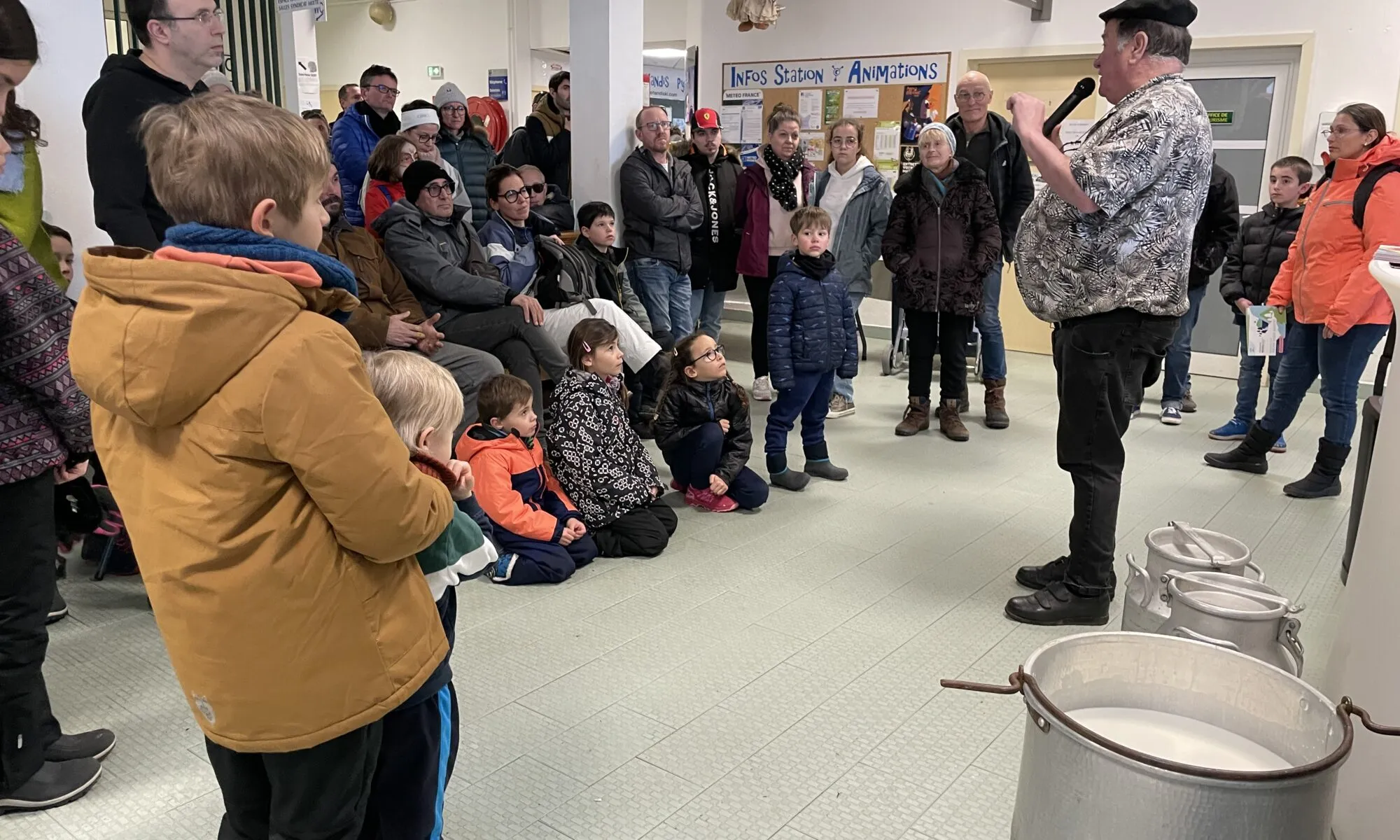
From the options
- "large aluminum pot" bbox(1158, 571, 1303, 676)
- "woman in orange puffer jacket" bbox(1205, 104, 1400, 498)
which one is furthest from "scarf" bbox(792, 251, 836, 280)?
"large aluminum pot" bbox(1158, 571, 1303, 676)

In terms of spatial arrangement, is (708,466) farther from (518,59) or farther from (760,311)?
(518,59)

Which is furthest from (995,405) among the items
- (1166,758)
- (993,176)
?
(1166,758)

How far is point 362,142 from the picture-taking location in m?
4.60

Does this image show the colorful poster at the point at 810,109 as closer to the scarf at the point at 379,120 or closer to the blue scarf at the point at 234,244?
the scarf at the point at 379,120

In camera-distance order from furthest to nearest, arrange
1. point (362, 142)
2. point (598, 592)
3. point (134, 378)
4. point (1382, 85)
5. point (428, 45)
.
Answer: point (428, 45)
point (1382, 85)
point (362, 142)
point (598, 592)
point (134, 378)

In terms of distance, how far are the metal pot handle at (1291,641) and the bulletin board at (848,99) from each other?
17.3 ft

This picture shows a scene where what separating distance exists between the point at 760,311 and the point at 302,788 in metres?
4.37

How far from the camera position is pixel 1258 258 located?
4742mm

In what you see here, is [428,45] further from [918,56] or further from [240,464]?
[240,464]

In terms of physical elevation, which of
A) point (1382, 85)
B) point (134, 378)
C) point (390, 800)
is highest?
point (1382, 85)

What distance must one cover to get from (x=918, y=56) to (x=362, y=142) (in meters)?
3.92

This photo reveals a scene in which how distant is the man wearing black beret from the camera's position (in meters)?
2.27

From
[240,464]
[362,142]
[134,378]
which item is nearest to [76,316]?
[134,378]

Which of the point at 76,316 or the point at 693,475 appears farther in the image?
the point at 693,475
